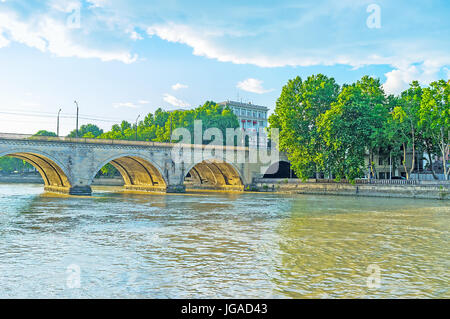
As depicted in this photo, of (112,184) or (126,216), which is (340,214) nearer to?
(126,216)

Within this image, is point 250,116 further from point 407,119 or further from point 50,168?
point 50,168

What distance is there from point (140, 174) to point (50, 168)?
11.3m

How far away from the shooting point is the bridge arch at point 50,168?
3962 centimetres

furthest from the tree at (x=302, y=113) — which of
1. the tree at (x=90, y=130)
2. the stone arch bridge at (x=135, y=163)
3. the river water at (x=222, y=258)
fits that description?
the tree at (x=90, y=130)

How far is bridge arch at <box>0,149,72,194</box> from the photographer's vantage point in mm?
39625

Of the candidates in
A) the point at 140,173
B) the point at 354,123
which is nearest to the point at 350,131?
the point at 354,123

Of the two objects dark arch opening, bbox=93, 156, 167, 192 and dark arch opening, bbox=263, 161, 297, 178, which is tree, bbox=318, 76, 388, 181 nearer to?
dark arch opening, bbox=263, 161, 297, 178

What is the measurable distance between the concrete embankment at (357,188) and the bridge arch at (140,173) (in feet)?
38.2

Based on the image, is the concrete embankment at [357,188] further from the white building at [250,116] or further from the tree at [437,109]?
the white building at [250,116]

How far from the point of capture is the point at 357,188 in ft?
143

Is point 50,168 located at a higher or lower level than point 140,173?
higher

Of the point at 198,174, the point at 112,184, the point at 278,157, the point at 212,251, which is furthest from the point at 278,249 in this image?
the point at 112,184
